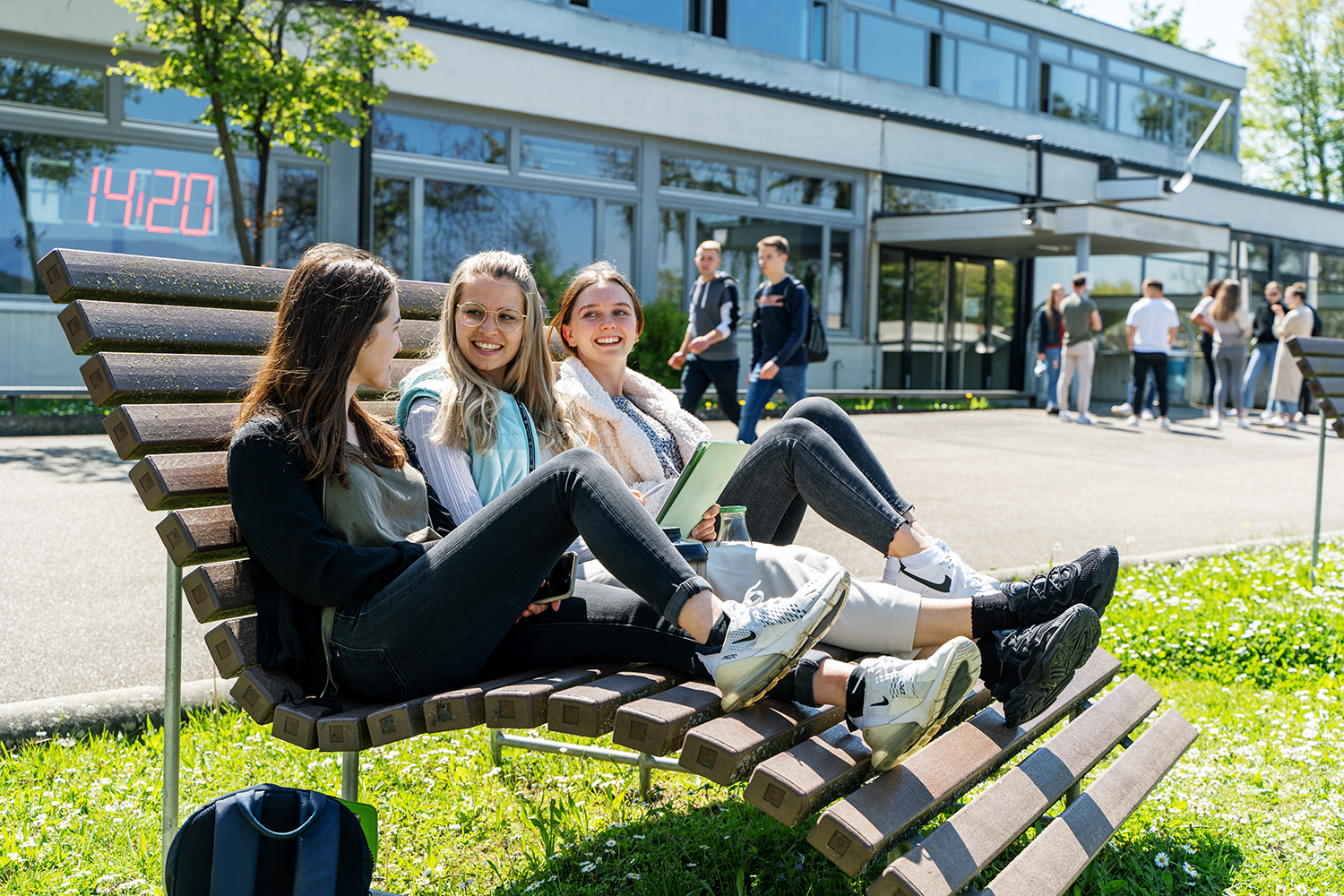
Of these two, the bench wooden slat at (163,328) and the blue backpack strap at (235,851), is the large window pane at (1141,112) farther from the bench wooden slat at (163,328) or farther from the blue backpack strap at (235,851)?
the blue backpack strap at (235,851)

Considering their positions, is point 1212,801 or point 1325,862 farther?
point 1212,801

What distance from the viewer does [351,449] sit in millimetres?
2658

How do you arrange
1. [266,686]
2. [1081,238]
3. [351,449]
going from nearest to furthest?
[266,686] < [351,449] < [1081,238]

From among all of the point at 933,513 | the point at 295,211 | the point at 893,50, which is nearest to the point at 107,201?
the point at 295,211

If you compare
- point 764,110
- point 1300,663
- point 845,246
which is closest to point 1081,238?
point 845,246

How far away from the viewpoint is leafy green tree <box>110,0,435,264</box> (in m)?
11.2

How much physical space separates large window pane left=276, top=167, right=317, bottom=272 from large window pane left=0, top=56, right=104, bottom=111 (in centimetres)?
240

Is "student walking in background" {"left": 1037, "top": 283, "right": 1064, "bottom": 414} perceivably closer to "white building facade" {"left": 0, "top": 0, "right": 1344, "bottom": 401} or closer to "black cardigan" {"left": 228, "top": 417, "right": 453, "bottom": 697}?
"white building facade" {"left": 0, "top": 0, "right": 1344, "bottom": 401}

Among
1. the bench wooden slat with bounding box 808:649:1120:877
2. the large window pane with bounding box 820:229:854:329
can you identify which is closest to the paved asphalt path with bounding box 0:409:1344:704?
the bench wooden slat with bounding box 808:649:1120:877

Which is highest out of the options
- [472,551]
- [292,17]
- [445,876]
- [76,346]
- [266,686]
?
[292,17]

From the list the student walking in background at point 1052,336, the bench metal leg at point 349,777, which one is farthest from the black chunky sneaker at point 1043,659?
the student walking in background at point 1052,336

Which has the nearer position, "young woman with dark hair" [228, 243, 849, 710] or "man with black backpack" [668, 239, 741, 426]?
"young woman with dark hair" [228, 243, 849, 710]

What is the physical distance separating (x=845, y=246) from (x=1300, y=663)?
1815 centimetres

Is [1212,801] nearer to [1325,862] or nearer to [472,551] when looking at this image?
[1325,862]
